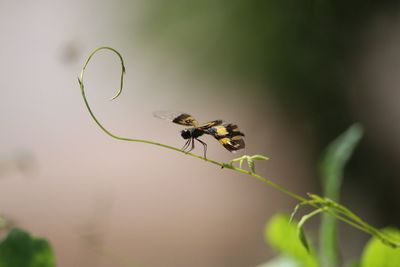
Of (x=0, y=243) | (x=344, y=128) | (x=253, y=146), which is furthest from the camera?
(x=253, y=146)

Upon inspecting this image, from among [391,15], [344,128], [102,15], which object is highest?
[391,15]

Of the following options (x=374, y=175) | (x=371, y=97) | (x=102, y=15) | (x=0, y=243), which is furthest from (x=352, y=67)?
(x=0, y=243)

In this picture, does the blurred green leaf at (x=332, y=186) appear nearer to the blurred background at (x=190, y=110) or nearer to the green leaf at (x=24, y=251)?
the green leaf at (x=24, y=251)

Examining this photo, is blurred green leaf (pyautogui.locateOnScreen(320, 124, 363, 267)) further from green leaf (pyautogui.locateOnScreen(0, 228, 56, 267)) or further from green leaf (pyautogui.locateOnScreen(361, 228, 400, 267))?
green leaf (pyautogui.locateOnScreen(0, 228, 56, 267))

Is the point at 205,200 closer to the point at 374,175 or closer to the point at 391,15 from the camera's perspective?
the point at 374,175

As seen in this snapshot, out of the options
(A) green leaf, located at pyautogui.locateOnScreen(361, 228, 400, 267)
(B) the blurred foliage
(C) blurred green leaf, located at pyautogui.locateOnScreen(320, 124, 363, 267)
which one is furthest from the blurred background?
(A) green leaf, located at pyautogui.locateOnScreen(361, 228, 400, 267)

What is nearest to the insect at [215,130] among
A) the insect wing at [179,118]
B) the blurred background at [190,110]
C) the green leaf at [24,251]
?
the insect wing at [179,118]

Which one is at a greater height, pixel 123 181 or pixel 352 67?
pixel 352 67
